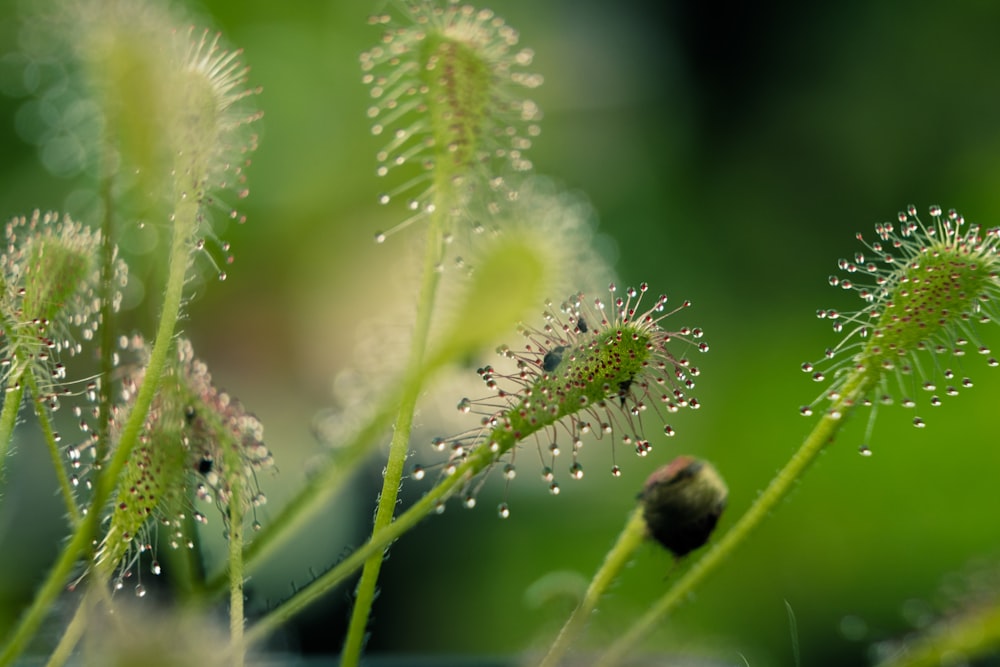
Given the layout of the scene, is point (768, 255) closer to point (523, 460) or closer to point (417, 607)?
point (523, 460)

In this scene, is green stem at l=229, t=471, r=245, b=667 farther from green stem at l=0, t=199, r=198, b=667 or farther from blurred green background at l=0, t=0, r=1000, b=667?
blurred green background at l=0, t=0, r=1000, b=667

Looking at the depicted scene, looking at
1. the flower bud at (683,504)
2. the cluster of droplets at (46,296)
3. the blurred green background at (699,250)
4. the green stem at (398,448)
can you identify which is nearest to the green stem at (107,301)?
the cluster of droplets at (46,296)

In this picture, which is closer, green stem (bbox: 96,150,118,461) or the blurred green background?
green stem (bbox: 96,150,118,461)

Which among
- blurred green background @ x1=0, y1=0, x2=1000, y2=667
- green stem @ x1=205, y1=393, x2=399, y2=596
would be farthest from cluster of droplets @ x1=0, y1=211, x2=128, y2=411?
blurred green background @ x1=0, y1=0, x2=1000, y2=667

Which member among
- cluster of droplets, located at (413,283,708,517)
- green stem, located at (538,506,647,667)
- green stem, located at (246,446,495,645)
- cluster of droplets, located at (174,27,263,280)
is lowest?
green stem, located at (538,506,647,667)

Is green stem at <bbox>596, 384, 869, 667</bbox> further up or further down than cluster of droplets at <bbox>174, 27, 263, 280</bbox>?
further down

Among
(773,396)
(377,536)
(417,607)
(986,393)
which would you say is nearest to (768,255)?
(773,396)
